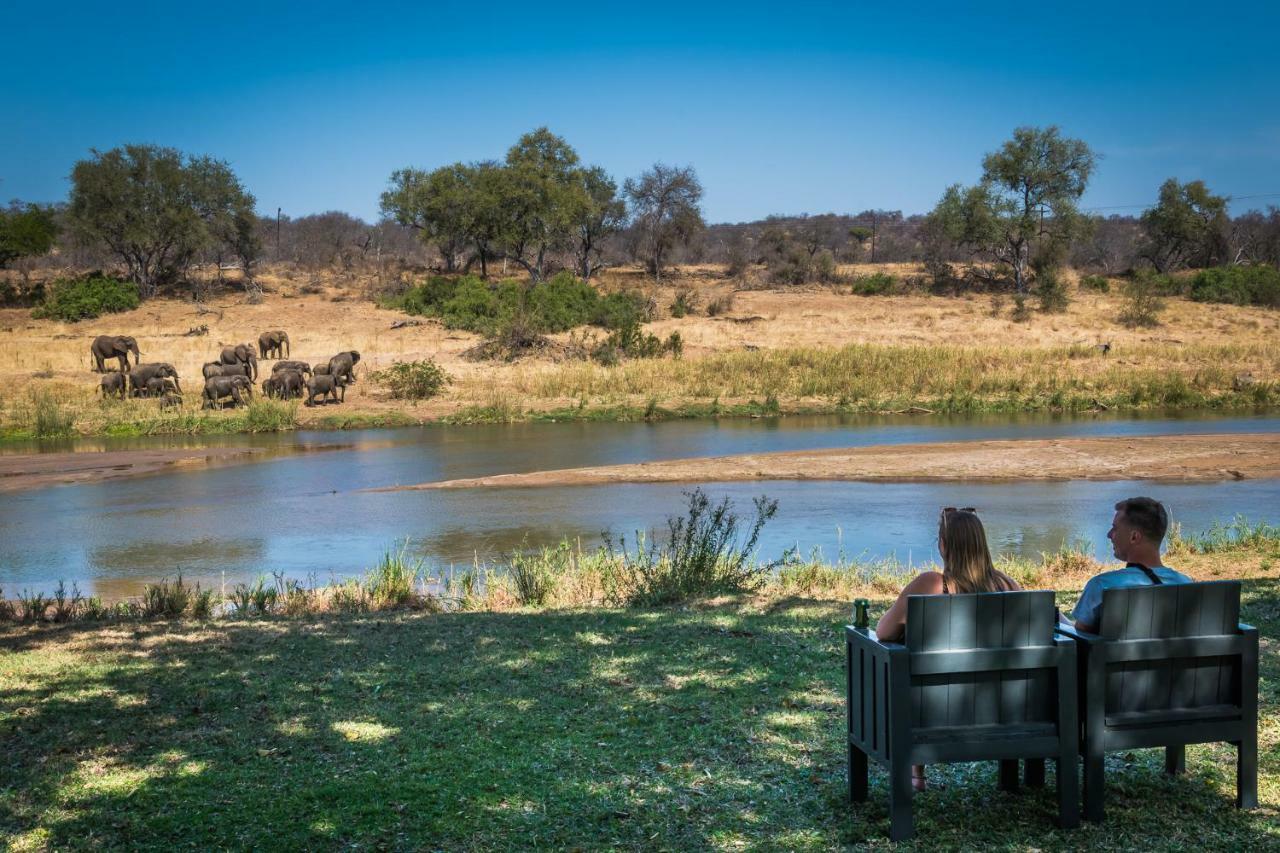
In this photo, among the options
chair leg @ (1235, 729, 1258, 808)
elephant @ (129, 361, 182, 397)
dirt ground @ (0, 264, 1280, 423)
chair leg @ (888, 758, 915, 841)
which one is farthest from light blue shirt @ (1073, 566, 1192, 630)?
elephant @ (129, 361, 182, 397)

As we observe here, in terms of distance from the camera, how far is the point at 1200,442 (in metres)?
24.6

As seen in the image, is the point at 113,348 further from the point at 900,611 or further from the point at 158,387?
the point at 900,611

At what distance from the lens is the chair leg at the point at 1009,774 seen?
5184 mm

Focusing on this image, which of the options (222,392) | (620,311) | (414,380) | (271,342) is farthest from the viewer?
(620,311)

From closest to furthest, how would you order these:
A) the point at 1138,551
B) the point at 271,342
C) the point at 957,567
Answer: the point at 957,567, the point at 1138,551, the point at 271,342

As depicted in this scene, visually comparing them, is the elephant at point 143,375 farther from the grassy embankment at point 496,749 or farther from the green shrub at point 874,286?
the green shrub at point 874,286

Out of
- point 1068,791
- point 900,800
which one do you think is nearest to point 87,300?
point 900,800

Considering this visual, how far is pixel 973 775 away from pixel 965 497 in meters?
14.3

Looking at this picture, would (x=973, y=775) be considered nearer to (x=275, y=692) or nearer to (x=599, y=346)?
(x=275, y=692)

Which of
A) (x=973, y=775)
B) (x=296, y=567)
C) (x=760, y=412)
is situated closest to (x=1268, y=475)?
(x=760, y=412)

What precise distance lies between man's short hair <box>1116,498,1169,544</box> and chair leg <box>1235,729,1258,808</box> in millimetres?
873

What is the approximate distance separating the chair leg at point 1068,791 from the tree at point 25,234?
201 feet

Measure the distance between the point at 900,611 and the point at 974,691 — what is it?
0.42m

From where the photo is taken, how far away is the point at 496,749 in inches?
231
